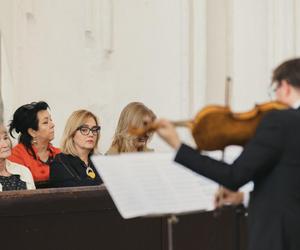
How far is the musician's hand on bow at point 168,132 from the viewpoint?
4.14 meters

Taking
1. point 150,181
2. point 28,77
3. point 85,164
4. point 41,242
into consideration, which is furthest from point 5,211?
point 28,77

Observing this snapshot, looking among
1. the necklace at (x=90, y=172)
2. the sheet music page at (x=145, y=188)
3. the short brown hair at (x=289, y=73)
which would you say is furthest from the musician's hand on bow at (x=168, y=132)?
the necklace at (x=90, y=172)

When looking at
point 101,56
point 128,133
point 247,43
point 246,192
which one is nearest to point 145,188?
point 246,192

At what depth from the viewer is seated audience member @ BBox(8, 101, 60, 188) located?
24.1 ft

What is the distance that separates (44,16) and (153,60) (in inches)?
44.2

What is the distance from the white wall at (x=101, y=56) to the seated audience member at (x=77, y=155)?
Answer: 1.68 m

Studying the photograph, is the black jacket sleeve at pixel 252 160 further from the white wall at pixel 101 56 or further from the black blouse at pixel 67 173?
the white wall at pixel 101 56

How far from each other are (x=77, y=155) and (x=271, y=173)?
317cm

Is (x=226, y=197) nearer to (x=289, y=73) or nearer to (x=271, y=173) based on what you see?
(x=271, y=173)

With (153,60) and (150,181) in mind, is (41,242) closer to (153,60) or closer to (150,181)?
(150,181)

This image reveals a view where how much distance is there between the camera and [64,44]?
913 centimetres

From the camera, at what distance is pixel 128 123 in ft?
23.2

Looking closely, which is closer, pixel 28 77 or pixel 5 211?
pixel 5 211

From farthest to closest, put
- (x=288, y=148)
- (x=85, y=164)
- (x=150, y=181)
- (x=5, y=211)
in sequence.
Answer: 1. (x=85, y=164)
2. (x=5, y=211)
3. (x=150, y=181)
4. (x=288, y=148)
